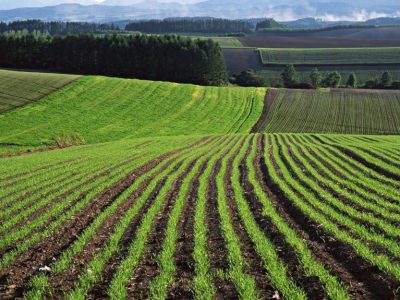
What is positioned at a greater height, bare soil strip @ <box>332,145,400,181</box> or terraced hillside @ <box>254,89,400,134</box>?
bare soil strip @ <box>332,145,400,181</box>

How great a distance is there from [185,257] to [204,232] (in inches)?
88.2

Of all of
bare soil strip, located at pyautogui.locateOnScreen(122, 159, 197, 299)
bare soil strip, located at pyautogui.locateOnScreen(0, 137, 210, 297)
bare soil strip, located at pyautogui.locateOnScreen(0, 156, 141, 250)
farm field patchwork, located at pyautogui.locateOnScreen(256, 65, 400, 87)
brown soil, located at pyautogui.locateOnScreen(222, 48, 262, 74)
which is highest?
brown soil, located at pyautogui.locateOnScreen(222, 48, 262, 74)

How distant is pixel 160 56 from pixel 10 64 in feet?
127

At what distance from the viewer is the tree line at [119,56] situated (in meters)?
109

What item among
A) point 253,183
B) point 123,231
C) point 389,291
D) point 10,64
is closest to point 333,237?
point 389,291

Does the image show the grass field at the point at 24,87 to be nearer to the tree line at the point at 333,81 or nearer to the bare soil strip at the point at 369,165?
the bare soil strip at the point at 369,165

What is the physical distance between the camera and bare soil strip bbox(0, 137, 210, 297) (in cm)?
1134

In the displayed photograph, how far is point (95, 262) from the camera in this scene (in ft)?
40.0

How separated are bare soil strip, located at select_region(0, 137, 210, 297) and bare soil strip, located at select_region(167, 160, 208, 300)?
3668 millimetres

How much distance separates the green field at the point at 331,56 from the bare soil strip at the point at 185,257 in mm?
149153

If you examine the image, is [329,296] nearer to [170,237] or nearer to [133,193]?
[170,237]

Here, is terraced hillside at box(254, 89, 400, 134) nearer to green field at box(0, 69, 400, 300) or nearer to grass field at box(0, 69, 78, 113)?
green field at box(0, 69, 400, 300)

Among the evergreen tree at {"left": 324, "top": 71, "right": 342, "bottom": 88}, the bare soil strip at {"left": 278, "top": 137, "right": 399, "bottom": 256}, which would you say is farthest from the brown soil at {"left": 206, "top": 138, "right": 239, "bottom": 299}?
the evergreen tree at {"left": 324, "top": 71, "right": 342, "bottom": 88}

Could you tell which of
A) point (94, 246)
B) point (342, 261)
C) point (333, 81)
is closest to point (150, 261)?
point (94, 246)
